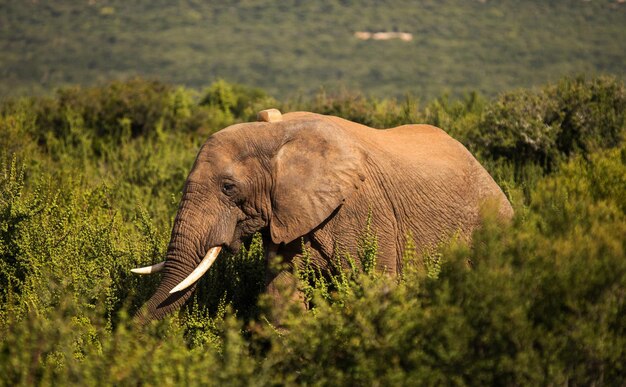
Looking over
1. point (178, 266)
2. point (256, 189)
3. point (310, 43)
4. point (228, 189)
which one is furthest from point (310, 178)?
point (310, 43)

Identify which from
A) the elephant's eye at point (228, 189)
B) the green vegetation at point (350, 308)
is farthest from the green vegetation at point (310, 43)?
the elephant's eye at point (228, 189)

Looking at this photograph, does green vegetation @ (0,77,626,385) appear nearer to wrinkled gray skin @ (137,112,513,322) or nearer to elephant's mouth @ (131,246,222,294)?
wrinkled gray skin @ (137,112,513,322)

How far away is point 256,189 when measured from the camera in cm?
759

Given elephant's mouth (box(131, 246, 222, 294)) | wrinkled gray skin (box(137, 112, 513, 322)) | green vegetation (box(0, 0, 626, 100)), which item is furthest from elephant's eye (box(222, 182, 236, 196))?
green vegetation (box(0, 0, 626, 100))

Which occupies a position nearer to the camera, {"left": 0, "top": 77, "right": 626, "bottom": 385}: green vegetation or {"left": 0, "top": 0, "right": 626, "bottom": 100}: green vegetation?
{"left": 0, "top": 77, "right": 626, "bottom": 385}: green vegetation

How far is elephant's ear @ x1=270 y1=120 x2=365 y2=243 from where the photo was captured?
739 centimetres

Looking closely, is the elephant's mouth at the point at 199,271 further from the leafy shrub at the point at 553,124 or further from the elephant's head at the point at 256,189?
the leafy shrub at the point at 553,124

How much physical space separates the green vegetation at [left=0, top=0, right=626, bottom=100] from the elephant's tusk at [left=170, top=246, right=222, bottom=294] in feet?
160

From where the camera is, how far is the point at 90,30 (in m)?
77.4

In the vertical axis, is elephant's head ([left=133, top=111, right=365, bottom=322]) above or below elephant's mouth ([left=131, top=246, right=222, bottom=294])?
above

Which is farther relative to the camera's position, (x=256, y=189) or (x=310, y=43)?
(x=310, y=43)

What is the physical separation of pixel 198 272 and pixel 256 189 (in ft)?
2.58

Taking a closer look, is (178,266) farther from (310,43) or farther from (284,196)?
(310,43)

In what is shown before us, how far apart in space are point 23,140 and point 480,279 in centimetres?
1262
